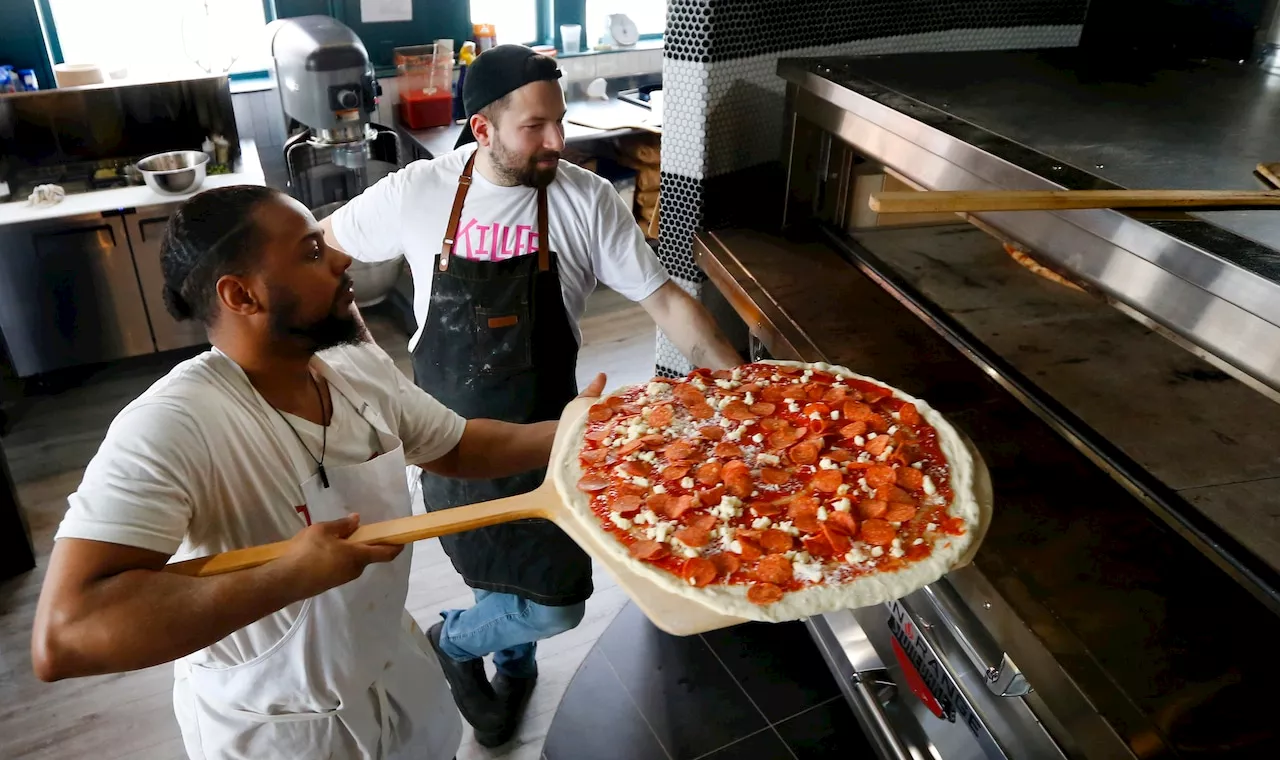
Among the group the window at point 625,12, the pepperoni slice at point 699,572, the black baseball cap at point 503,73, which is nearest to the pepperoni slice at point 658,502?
the pepperoni slice at point 699,572

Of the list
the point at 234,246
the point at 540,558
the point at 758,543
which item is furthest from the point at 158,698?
the point at 758,543

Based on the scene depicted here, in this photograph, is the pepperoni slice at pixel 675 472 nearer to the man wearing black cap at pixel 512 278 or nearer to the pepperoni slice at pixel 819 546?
the pepperoni slice at pixel 819 546

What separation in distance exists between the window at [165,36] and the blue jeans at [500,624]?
312 centimetres

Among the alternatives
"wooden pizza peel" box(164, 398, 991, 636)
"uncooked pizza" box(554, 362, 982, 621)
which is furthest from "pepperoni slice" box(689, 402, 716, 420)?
"wooden pizza peel" box(164, 398, 991, 636)

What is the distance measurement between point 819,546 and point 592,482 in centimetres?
39

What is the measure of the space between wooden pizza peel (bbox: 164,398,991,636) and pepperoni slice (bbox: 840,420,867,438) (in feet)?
0.62

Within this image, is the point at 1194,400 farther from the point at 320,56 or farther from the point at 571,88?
the point at 571,88

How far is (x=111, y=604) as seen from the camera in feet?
3.57

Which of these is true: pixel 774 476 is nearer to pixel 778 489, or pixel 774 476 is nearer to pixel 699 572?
pixel 778 489

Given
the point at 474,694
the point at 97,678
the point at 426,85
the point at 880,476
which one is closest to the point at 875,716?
the point at 880,476

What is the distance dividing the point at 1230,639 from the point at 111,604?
1.42 m

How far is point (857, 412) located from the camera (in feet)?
5.00

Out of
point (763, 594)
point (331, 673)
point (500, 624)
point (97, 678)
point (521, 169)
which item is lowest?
point (97, 678)

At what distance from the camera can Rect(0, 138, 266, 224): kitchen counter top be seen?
3438mm
